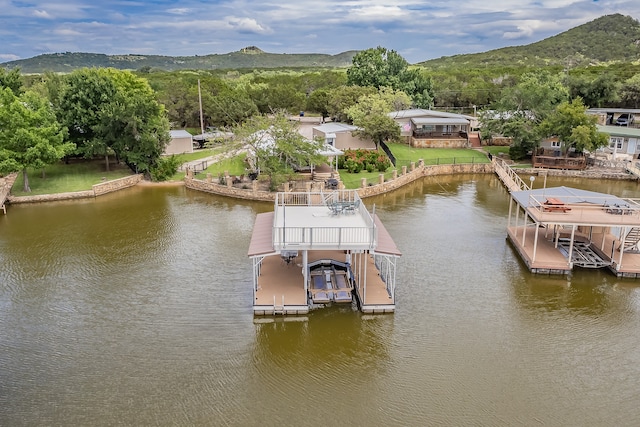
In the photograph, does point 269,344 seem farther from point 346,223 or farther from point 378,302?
point 346,223

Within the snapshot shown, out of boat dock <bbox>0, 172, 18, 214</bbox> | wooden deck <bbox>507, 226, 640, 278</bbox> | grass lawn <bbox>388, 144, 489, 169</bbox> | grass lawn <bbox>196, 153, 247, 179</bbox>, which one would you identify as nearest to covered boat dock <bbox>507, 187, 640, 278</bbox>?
wooden deck <bbox>507, 226, 640, 278</bbox>

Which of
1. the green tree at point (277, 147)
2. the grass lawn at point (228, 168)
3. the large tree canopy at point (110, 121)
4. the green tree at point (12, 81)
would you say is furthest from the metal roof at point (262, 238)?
the green tree at point (12, 81)

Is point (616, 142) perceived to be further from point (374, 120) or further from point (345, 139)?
point (345, 139)

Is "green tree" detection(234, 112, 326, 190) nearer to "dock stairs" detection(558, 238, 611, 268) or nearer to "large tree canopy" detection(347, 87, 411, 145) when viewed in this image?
"large tree canopy" detection(347, 87, 411, 145)

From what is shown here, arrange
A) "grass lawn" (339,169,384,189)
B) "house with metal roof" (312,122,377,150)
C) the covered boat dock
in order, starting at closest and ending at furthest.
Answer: the covered boat dock < "grass lawn" (339,169,384,189) < "house with metal roof" (312,122,377,150)

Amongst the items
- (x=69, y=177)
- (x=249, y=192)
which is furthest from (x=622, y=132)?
(x=69, y=177)

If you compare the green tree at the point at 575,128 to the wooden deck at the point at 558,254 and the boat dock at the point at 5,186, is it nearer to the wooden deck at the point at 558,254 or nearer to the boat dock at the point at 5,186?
the wooden deck at the point at 558,254
